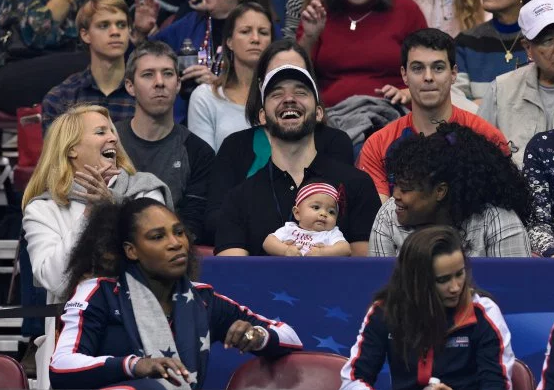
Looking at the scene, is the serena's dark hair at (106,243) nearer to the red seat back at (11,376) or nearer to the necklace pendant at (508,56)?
the red seat back at (11,376)

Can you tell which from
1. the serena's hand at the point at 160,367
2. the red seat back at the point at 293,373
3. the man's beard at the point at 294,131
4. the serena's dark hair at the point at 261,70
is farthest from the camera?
the serena's dark hair at the point at 261,70

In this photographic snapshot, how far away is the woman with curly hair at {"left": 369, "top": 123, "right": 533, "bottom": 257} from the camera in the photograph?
7.04m

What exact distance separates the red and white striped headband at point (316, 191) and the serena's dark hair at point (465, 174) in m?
0.30

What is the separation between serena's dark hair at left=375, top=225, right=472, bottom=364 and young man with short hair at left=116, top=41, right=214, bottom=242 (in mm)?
2592

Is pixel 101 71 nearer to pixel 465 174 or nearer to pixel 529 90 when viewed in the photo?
pixel 529 90

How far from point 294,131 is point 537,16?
1594mm

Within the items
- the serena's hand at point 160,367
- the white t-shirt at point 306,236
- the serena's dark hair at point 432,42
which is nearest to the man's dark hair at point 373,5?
the serena's dark hair at point 432,42

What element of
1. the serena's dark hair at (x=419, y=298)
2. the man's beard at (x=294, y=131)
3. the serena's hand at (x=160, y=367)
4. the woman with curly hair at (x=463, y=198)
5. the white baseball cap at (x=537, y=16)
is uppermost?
the white baseball cap at (x=537, y=16)

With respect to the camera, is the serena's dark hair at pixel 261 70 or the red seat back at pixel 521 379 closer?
the red seat back at pixel 521 379

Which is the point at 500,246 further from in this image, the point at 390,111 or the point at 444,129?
the point at 390,111

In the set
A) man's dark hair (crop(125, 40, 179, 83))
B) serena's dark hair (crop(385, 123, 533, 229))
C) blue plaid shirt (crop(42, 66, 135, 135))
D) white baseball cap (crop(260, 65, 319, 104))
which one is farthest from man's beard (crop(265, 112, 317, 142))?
blue plaid shirt (crop(42, 66, 135, 135))

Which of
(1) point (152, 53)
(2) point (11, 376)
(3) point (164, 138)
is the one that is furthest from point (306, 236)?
(1) point (152, 53)

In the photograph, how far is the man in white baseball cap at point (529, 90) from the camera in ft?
27.7

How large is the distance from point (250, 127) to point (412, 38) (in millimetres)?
1040
